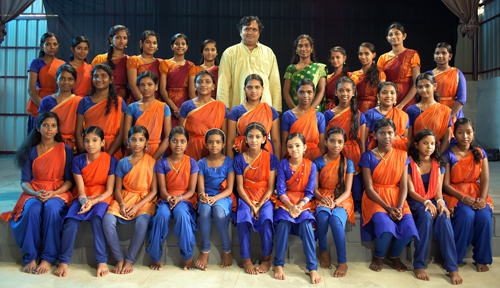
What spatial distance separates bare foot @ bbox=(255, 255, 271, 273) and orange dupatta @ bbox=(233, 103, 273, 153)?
84 centimetres

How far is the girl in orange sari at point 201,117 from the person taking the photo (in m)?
3.07

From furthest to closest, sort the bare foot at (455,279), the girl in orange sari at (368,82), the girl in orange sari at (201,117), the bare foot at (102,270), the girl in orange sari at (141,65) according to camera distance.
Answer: the girl in orange sari at (141,65), the girl in orange sari at (368,82), the girl in orange sari at (201,117), the bare foot at (102,270), the bare foot at (455,279)

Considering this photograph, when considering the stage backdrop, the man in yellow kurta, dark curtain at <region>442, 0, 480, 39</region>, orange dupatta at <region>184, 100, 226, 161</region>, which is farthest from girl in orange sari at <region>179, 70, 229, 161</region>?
dark curtain at <region>442, 0, 480, 39</region>

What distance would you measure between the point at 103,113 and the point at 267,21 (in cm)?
579

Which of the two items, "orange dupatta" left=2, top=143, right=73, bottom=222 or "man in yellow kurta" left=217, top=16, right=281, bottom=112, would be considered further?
"man in yellow kurta" left=217, top=16, right=281, bottom=112

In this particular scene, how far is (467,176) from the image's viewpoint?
2.77m

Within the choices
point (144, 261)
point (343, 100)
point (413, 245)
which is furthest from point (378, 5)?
point (144, 261)

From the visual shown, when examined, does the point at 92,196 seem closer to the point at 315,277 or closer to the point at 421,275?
the point at 315,277

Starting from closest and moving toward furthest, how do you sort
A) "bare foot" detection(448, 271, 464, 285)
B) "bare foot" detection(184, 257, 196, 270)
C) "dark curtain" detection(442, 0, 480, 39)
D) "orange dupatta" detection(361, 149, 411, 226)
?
"bare foot" detection(448, 271, 464, 285) → "bare foot" detection(184, 257, 196, 270) → "orange dupatta" detection(361, 149, 411, 226) → "dark curtain" detection(442, 0, 480, 39)

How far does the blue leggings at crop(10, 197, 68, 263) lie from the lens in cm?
250

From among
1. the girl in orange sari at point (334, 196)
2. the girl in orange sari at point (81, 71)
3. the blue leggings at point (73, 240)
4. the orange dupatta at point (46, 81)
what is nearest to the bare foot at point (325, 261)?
the girl in orange sari at point (334, 196)

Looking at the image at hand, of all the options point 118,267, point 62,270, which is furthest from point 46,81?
point 118,267

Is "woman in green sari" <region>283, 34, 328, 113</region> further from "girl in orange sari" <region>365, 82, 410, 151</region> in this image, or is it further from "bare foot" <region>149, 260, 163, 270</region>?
"bare foot" <region>149, 260, 163, 270</region>

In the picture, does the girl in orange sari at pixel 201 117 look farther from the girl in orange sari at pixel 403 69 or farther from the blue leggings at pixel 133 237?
the girl in orange sari at pixel 403 69
